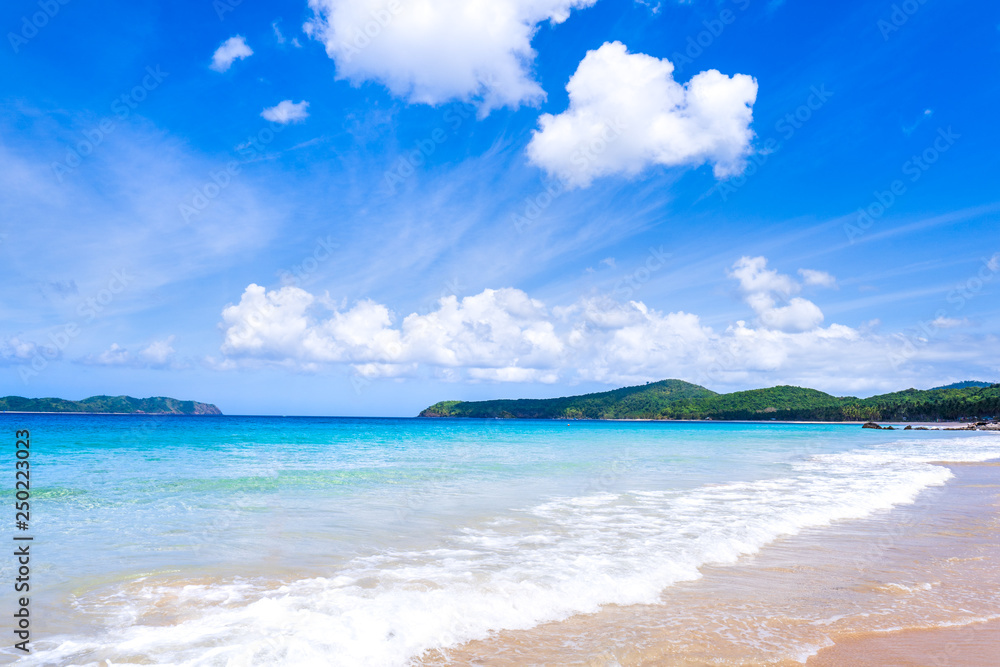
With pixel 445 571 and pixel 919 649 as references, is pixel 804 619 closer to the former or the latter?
pixel 919 649

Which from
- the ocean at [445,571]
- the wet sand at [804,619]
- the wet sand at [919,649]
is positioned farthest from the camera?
the ocean at [445,571]

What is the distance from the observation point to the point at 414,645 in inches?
221

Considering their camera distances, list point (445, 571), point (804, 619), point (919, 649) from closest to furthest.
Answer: point (919, 649) < point (804, 619) < point (445, 571)

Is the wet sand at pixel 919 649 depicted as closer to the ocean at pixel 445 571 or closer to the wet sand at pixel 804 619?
the wet sand at pixel 804 619

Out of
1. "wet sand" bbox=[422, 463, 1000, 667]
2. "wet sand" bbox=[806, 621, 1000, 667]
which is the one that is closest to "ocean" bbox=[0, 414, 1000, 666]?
"wet sand" bbox=[422, 463, 1000, 667]

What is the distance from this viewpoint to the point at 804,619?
630 centimetres

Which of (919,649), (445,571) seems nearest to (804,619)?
(919,649)

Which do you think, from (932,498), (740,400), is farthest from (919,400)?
(932,498)

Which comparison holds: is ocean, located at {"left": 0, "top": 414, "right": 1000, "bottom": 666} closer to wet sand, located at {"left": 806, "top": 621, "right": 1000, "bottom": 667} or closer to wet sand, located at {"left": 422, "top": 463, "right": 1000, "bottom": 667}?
wet sand, located at {"left": 422, "top": 463, "right": 1000, "bottom": 667}

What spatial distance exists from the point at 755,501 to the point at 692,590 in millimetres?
8498

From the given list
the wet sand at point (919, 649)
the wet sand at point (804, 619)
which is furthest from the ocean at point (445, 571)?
the wet sand at point (919, 649)

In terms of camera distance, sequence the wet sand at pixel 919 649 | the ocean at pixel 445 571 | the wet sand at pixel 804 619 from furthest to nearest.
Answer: the ocean at pixel 445 571, the wet sand at pixel 804 619, the wet sand at pixel 919 649

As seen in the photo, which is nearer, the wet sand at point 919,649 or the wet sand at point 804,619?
the wet sand at point 919,649

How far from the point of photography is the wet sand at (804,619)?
5.36 m
